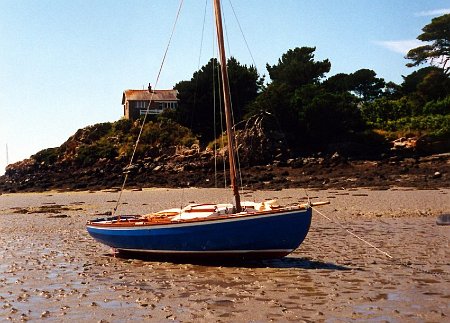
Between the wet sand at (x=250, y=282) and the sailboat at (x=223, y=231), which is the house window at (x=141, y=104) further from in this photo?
the sailboat at (x=223, y=231)

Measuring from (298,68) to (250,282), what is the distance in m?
53.2

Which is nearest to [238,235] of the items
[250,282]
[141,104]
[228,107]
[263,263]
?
[263,263]

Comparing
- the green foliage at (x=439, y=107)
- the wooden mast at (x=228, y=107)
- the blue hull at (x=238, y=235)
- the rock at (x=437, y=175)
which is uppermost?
the green foliage at (x=439, y=107)

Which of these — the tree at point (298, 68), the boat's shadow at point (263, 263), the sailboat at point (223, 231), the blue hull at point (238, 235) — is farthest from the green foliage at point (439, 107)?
the blue hull at point (238, 235)

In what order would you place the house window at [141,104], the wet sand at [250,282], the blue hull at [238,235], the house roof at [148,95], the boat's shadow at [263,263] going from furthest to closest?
1. the house roof at [148,95]
2. the house window at [141,104]
3. the boat's shadow at [263,263]
4. the blue hull at [238,235]
5. the wet sand at [250,282]

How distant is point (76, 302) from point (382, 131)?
143 feet

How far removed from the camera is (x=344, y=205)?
88.9 feet

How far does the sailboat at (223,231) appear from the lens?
13031 mm

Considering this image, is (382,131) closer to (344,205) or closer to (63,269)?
(344,205)

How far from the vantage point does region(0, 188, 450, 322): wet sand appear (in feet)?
30.1

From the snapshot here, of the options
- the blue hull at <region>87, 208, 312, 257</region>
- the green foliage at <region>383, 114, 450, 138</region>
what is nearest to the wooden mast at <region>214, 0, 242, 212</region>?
the blue hull at <region>87, 208, 312, 257</region>

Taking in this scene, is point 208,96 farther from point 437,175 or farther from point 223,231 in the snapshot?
point 223,231

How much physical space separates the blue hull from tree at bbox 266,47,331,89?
49.0m

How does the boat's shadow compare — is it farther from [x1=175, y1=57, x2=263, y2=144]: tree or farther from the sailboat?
[x1=175, y1=57, x2=263, y2=144]: tree
